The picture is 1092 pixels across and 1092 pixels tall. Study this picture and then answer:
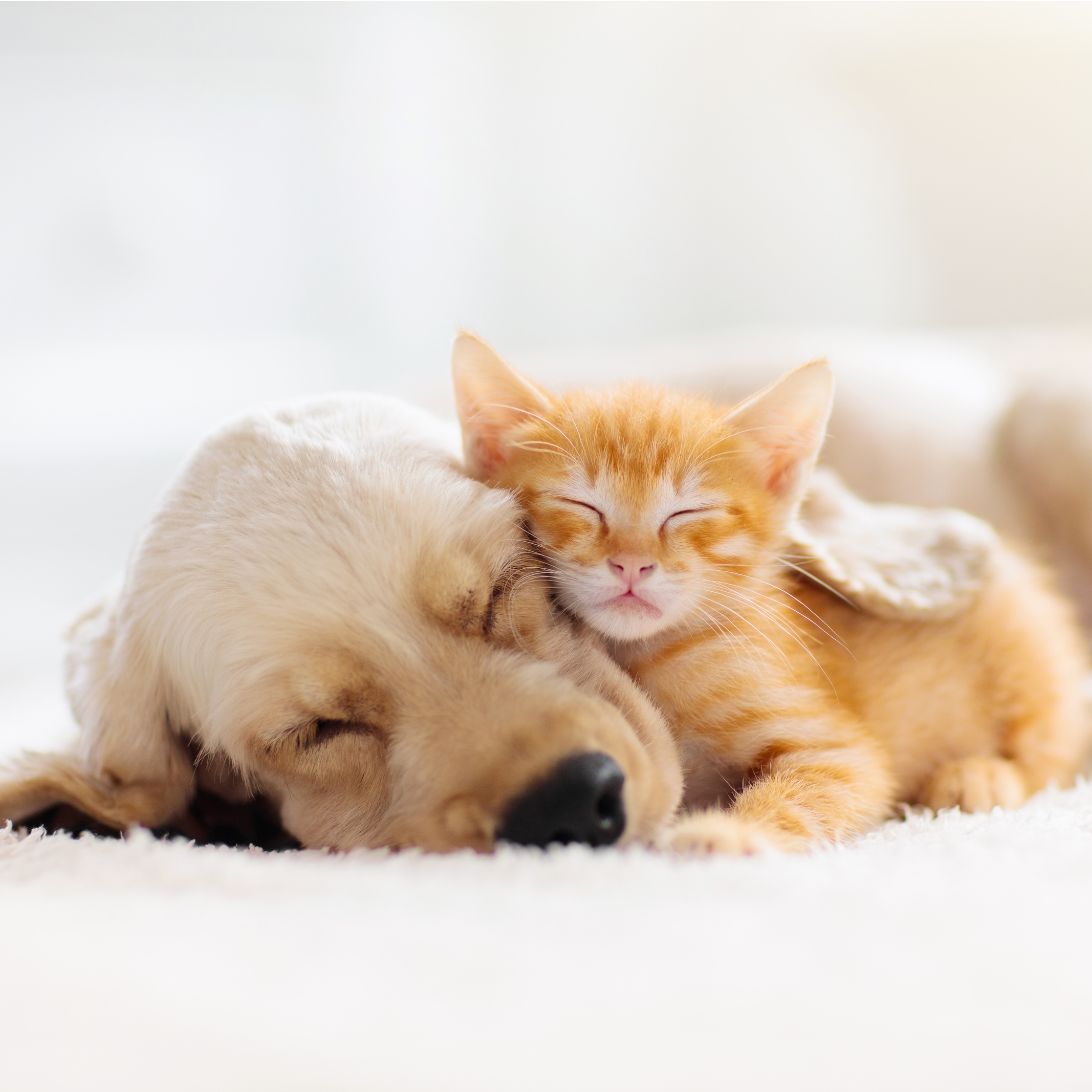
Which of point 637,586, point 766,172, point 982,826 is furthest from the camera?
point 766,172

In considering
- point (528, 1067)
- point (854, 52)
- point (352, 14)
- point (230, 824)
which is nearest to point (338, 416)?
point (230, 824)

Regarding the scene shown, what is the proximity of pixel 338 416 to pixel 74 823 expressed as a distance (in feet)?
2.23

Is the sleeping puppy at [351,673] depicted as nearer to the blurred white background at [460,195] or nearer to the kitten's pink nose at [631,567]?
the kitten's pink nose at [631,567]

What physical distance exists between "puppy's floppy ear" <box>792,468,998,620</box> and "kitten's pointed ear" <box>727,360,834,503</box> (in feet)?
0.33

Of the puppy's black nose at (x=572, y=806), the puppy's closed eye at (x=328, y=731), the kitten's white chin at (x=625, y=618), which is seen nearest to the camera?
the puppy's black nose at (x=572, y=806)

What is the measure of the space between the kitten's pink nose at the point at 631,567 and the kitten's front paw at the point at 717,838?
13.5 inches

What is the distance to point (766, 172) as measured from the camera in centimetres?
495

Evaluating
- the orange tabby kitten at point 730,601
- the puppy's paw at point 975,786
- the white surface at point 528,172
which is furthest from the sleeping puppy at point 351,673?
the white surface at point 528,172

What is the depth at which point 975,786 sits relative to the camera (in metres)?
1.73

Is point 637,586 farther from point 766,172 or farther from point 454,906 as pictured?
point 766,172

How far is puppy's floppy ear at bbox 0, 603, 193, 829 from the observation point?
5.02 feet

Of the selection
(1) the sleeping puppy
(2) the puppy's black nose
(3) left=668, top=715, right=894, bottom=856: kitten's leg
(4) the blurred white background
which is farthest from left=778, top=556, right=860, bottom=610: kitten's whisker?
(4) the blurred white background

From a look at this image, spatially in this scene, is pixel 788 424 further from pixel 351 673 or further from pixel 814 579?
pixel 351 673

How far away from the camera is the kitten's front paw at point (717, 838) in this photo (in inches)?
50.3
